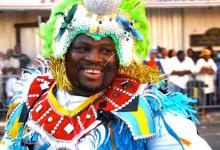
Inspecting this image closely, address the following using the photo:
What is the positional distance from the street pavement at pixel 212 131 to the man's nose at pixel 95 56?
5589 mm

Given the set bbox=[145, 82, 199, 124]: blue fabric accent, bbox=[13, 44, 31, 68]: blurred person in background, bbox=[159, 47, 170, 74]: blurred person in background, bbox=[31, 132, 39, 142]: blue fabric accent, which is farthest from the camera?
bbox=[13, 44, 31, 68]: blurred person in background

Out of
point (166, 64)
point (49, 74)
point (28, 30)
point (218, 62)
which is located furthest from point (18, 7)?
point (49, 74)

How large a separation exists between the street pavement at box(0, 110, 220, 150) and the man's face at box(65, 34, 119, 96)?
5.50 meters

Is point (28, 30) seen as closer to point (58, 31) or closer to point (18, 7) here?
point (18, 7)

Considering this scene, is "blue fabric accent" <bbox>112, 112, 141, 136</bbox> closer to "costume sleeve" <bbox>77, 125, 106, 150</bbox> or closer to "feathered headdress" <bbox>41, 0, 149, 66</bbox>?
"costume sleeve" <bbox>77, 125, 106, 150</bbox>

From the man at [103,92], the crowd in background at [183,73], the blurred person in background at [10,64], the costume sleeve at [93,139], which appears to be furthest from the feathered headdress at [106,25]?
the blurred person in background at [10,64]

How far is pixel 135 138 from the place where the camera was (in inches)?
91.7

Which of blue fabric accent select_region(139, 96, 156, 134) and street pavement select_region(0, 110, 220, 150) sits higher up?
blue fabric accent select_region(139, 96, 156, 134)

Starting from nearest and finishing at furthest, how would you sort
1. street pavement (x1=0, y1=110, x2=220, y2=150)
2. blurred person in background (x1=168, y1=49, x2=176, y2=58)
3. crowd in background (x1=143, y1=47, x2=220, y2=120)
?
street pavement (x1=0, y1=110, x2=220, y2=150)
crowd in background (x1=143, y1=47, x2=220, y2=120)
blurred person in background (x1=168, y1=49, x2=176, y2=58)

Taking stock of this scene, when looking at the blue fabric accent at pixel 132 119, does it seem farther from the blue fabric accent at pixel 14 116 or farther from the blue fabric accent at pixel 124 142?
the blue fabric accent at pixel 14 116

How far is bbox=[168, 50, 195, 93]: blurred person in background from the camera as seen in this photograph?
10445 mm

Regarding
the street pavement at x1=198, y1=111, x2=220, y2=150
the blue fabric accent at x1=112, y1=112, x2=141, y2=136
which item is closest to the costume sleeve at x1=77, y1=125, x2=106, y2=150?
the blue fabric accent at x1=112, y1=112, x2=141, y2=136

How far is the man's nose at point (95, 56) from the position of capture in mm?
2367

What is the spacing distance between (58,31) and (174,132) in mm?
762
